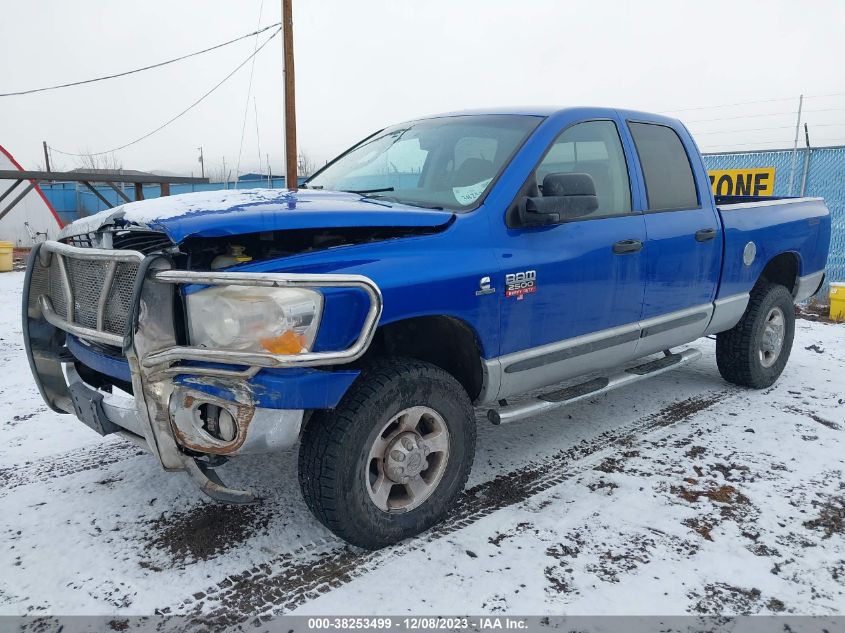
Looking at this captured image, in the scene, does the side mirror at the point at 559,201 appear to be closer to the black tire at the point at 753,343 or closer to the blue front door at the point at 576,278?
the blue front door at the point at 576,278

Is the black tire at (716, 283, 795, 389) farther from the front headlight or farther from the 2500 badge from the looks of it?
the front headlight

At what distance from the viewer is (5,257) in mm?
11797

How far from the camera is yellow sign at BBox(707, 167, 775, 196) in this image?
35.9ft

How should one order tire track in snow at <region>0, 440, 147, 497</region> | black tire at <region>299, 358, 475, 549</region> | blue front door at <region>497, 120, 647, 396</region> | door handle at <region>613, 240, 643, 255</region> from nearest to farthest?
black tire at <region>299, 358, 475, 549</region> → blue front door at <region>497, 120, 647, 396</region> → tire track in snow at <region>0, 440, 147, 497</region> → door handle at <region>613, 240, 643, 255</region>

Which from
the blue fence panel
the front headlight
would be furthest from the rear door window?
the blue fence panel

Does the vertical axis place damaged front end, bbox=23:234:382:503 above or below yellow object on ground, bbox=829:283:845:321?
above

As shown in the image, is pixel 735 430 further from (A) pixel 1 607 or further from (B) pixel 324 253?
(A) pixel 1 607

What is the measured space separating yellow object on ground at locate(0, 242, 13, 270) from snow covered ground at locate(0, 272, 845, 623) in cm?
933

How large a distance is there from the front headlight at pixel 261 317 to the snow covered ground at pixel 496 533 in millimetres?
945

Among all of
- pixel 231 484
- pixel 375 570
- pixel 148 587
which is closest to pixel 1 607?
pixel 148 587

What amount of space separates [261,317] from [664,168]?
2874 millimetres

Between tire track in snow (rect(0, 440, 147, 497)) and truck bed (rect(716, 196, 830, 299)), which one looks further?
truck bed (rect(716, 196, 830, 299))

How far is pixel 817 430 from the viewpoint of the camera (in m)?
4.01

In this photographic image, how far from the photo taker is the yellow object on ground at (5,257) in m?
11.7
